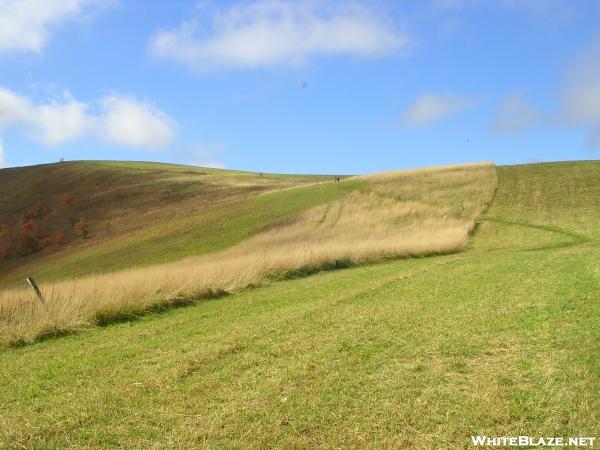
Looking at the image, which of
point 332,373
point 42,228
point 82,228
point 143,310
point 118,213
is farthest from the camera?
point 42,228

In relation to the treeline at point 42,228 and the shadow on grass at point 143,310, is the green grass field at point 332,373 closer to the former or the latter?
the shadow on grass at point 143,310

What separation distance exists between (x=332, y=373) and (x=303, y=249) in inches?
823

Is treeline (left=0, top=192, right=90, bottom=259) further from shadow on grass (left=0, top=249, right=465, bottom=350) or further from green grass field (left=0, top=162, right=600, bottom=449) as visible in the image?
green grass field (left=0, top=162, right=600, bottom=449)

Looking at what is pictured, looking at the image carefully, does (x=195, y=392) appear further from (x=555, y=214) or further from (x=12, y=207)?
(x=12, y=207)

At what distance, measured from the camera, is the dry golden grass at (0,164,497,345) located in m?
14.9

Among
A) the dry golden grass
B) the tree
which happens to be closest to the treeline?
the tree

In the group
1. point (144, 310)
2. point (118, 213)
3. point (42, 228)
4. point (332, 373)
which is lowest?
point (144, 310)

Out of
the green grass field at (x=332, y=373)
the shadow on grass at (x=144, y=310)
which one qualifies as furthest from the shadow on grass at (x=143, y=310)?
the green grass field at (x=332, y=373)

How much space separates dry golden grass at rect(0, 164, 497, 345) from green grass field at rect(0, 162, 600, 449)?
1.16 m

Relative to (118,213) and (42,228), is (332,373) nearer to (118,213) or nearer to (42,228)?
(118,213)

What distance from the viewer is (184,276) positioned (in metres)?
19.1

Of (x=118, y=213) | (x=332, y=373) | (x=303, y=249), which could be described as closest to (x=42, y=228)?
(x=118, y=213)

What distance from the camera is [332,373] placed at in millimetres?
8023

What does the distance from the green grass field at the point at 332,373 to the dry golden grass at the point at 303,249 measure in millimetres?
1162
